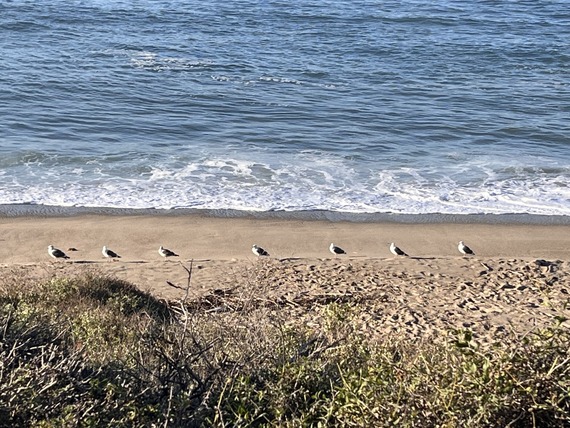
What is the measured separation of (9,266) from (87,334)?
18.8ft

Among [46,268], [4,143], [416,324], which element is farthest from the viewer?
[4,143]

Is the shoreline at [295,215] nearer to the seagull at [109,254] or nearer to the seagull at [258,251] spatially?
the seagull at [258,251]

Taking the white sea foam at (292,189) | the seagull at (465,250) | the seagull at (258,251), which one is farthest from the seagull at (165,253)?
the seagull at (465,250)

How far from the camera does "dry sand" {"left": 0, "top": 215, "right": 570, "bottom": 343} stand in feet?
35.5

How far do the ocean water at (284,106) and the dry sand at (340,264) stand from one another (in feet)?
4.68

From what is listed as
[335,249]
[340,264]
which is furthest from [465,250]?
[340,264]

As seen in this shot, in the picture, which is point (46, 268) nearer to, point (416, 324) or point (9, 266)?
point (9, 266)

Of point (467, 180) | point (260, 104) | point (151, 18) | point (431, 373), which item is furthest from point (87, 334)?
point (151, 18)

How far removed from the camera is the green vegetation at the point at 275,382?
4625 millimetres

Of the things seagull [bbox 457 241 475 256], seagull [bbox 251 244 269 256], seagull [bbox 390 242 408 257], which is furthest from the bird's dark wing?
seagull [bbox 457 241 475 256]

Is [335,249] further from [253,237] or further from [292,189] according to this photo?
[292,189]

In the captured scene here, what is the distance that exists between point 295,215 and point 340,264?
3429 millimetres

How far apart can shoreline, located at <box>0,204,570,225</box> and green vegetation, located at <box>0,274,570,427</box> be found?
993 centimetres

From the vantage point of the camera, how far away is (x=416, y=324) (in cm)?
1042
